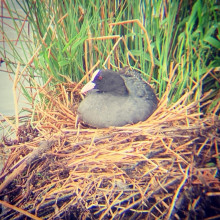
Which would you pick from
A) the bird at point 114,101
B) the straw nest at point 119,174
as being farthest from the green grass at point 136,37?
the straw nest at point 119,174

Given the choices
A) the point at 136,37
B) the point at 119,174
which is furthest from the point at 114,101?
the point at 119,174

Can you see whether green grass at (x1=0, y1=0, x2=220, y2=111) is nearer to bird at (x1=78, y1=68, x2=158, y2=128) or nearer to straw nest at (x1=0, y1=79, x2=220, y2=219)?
bird at (x1=78, y1=68, x2=158, y2=128)

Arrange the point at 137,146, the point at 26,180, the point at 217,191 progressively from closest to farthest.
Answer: the point at 217,191, the point at 26,180, the point at 137,146

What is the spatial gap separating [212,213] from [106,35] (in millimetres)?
1553

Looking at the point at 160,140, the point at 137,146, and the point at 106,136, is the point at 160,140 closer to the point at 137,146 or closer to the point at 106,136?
the point at 137,146

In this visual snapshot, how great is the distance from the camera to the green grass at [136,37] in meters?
1.46

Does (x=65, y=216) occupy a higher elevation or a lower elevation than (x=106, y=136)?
lower

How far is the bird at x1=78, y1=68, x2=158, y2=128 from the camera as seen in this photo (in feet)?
5.14

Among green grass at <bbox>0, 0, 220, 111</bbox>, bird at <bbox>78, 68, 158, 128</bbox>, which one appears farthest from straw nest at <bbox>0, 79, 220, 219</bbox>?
green grass at <bbox>0, 0, 220, 111</bbox>

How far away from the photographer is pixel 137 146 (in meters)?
1.26

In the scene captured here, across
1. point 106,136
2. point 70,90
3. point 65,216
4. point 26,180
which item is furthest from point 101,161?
point 70,90

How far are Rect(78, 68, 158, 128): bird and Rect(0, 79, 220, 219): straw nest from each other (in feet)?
0.57

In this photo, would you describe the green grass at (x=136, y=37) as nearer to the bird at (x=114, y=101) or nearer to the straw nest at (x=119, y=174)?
the bird at (x=114, y=101)

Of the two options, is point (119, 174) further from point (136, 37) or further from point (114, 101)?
point (136, 37)
